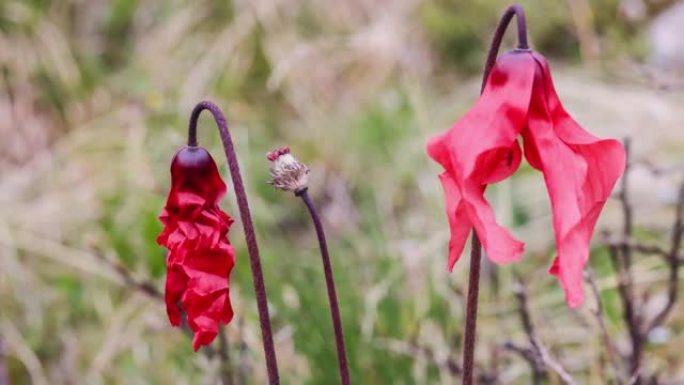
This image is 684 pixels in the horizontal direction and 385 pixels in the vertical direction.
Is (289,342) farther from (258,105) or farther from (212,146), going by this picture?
(258,105)

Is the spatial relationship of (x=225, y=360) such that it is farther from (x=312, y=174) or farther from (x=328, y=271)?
(x=312, y=174)

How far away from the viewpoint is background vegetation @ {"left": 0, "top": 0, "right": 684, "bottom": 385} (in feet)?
8.55

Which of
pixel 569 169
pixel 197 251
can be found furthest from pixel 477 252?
pixel 197 251

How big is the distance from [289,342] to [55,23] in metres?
2.53

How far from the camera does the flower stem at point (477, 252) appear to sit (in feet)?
3.54

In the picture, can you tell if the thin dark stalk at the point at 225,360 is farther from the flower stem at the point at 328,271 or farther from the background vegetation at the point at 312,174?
the flower stem at the point at 328,271

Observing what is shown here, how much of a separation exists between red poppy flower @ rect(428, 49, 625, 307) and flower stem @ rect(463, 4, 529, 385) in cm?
4

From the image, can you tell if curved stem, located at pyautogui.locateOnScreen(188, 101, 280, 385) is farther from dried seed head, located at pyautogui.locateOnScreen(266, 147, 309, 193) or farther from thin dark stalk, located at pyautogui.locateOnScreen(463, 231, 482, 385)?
thin dark stalk, located at pyautogui.locateOnScreen(463, 231, 482, 385)

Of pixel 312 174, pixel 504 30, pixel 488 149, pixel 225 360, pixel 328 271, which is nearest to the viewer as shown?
pixel 488 149

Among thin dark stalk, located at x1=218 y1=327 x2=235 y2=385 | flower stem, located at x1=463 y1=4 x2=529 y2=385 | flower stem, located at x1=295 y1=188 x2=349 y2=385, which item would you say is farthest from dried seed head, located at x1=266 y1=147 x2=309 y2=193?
thin dark stalk, located at x1=218 y1=327 x2=235 y2=385

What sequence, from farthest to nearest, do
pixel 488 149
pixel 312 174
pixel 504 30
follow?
pixel 312 174
pixel 504 30
pixel 488 149

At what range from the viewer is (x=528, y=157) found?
3.52 ft

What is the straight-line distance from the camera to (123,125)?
4.39 m

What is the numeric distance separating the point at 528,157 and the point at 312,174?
310cm
